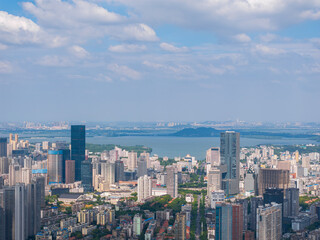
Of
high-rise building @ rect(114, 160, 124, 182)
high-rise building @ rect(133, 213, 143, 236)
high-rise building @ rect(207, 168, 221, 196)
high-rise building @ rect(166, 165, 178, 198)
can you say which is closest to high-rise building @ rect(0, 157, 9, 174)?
high-rise building @ rect(114, 160, 124, 182)

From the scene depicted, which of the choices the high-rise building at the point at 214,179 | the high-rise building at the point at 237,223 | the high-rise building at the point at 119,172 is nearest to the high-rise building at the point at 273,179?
the high-rise building at the point at 214,179

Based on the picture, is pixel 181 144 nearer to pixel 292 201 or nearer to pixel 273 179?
pixel 273 179

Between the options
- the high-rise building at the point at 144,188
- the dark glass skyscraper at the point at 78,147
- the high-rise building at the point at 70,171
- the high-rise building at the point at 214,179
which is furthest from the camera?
the dark glass skyscraper at the point at 78,147

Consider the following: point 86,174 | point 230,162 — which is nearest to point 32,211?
point 86,174

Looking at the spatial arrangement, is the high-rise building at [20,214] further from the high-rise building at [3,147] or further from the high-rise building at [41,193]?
the high-rise building at [3,147]

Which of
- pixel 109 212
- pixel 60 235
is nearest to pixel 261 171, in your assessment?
pixel 109 212

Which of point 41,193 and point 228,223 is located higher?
point 41,193
